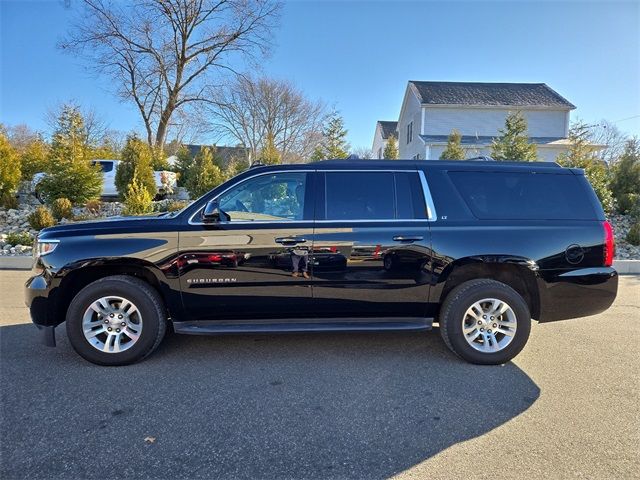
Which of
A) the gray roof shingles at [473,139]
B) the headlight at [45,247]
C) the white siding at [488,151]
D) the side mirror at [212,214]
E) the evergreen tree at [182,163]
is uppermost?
the gray roof shingles at [473,139]

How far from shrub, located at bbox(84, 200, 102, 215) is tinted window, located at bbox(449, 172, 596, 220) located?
10.9 metres

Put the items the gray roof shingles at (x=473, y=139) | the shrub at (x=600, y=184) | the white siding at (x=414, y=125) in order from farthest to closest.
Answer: the white siding at (x=414, y=125), the gray roof shingles at (x=473, y=139), the shrub at (x=600, y=184)

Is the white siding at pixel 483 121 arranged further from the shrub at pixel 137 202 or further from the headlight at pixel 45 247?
the headlight at pixel 45 247

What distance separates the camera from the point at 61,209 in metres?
A: 10.4

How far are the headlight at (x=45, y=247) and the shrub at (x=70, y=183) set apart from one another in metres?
9.18

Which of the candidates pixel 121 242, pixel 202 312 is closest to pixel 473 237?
pixel 202 312

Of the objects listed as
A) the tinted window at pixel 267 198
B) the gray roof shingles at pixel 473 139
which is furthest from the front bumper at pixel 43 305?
the gray roof shingles at pixel 473 139

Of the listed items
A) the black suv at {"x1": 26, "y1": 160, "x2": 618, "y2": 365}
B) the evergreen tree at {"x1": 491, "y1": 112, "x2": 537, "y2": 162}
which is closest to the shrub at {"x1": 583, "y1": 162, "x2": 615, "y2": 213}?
the evergreen tree at {"x1": 491, "y1": 112, "x2": 537, "y2": 162}

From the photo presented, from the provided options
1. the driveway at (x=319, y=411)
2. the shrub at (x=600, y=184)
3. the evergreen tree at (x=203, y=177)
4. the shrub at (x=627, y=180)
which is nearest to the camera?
the driveway at (x=319, y=411)

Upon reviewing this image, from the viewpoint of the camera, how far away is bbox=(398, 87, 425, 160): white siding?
78.0 feet

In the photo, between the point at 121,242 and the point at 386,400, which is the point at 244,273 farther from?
the point at 386,400

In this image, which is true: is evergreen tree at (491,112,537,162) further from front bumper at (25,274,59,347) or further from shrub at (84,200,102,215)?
front bumper at (25,274,59,347)

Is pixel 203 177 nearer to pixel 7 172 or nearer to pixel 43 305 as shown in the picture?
pixel 7 172

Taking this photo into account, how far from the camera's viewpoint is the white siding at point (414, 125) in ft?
78.0
